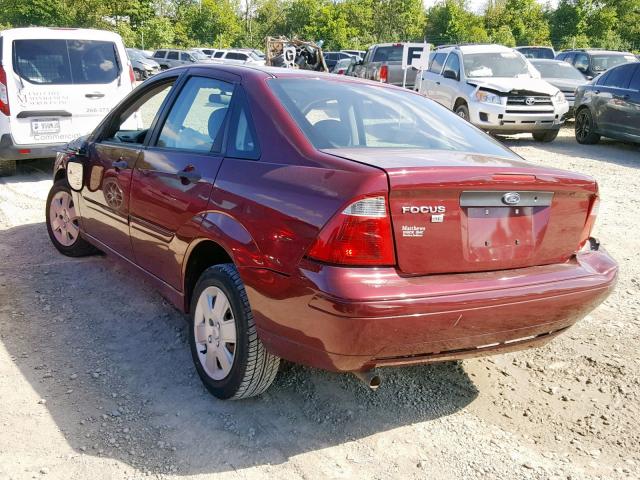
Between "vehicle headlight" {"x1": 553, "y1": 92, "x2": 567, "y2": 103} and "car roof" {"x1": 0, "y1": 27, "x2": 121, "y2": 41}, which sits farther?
"vehicle headlight" {"x1": 553, "y1": 92, "x2": 567, "y2": 103}

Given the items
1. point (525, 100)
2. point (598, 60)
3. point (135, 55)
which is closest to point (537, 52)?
point (598, 60)

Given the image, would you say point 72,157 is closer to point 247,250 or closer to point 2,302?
point 2,302

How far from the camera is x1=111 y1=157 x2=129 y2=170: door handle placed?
418 centimetres

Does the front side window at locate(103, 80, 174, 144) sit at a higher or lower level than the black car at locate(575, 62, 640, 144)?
higher

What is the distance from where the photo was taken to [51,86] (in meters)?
8.34

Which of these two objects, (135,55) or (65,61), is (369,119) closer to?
(65,61)

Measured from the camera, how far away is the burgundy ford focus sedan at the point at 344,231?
2.67 meters

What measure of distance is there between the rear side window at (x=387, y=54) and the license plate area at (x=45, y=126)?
1379 centimetres

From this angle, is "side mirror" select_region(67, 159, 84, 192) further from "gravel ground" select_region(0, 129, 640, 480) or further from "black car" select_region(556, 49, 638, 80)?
"black car" select_region(556, 49, 638, 80)

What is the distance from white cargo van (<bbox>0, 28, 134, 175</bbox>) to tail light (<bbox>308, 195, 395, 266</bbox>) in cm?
678

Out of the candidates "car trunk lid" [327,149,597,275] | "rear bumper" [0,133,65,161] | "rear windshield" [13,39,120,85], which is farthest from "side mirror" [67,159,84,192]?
"rear windshield" [13,39,120,85]

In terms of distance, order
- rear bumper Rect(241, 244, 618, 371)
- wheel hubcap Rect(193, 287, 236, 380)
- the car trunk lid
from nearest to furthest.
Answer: rear bumper Rect(241, 244, 618, 371), the car trunk lid, wheel hubcap Rect(193, 287, 236, 380)

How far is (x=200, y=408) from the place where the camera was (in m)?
3.30

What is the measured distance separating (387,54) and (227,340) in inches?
734
